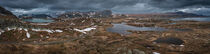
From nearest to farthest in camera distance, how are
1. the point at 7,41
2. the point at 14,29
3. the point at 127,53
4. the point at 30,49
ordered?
→ the point at 127,53
the point at 30,49
the point at 7,41
the point at 14,29

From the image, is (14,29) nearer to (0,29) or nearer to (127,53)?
(0,29)

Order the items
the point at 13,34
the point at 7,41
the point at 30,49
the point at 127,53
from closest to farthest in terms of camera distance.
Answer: the point at 127,53 → the point at 30,49 → the point at 7,41 → the point at 13,34

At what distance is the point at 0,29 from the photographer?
81.6 meters

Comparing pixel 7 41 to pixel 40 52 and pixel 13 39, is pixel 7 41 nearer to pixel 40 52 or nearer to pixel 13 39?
pixel 13 39

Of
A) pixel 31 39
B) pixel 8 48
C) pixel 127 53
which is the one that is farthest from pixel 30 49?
pixel 127 53

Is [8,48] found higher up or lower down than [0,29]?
lower down

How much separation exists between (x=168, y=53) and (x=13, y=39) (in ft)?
263

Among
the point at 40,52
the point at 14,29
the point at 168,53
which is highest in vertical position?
the point at 14,29

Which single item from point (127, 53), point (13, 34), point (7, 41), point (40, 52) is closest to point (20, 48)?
point (40, 52)

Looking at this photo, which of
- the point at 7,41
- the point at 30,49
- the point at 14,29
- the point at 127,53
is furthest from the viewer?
the point at 14,29

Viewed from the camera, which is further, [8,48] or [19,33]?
[19,33]

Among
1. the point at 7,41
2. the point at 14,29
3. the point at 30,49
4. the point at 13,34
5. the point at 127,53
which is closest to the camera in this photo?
the point at 127,53

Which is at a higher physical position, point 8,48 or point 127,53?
point 8,48

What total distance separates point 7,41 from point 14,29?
46.3 ft
